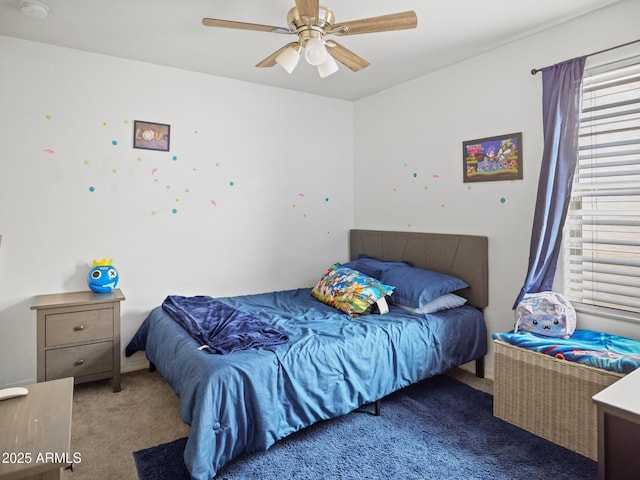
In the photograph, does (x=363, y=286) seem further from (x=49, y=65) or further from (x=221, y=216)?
(x=49, y=65)

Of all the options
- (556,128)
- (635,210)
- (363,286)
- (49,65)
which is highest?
(49,65)

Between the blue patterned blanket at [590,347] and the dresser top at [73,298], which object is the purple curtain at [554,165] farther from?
the dresser top at [73,298]

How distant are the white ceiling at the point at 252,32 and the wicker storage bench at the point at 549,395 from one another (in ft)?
6.69

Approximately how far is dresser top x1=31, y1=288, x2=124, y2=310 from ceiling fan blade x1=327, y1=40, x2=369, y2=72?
218 cm

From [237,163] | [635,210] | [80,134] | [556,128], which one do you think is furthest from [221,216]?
[635,210]

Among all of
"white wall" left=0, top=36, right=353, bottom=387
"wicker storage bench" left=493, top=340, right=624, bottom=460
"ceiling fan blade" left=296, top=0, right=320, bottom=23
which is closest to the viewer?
"ceiling fan blade" left=296, top=0, right=320, bottom=23

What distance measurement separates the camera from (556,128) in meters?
2.50

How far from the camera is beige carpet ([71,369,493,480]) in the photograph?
6.70 ft

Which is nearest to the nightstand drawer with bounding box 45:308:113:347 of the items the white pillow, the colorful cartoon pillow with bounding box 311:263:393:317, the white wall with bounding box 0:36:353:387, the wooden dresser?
the white wall with bounding box 0:36:353:387

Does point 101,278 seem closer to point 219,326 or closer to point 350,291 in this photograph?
point 219,326

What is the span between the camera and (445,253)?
3.28 m

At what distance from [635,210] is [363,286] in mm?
1749

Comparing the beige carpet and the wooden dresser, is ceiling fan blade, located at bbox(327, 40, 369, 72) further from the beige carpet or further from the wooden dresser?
the beige carpet

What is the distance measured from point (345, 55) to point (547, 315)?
1997 millimetres
